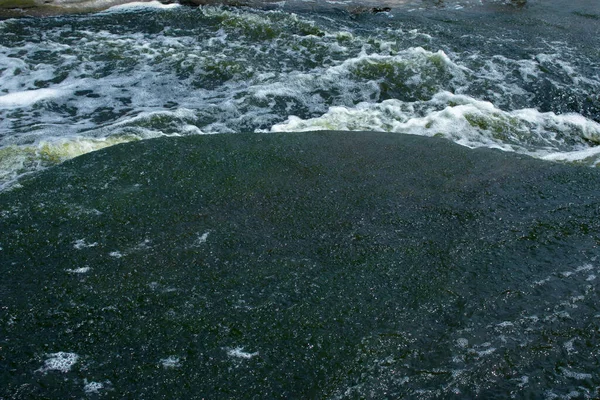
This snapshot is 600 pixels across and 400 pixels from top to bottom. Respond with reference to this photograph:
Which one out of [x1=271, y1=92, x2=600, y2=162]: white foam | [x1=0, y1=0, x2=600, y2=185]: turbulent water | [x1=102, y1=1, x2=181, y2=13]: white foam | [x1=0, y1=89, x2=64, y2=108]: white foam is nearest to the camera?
[x1=271, y1=92, x2=600, y2=162]: white foam

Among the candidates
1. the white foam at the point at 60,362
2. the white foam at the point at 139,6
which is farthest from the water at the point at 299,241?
the white foam at the point at 139,6

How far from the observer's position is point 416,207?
3475 millimetres

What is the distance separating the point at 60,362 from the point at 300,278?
3.89ft

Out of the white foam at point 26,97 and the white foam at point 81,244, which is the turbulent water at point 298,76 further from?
the white foam at point 81,244

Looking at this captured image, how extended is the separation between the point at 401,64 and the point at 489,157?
10.6 ft

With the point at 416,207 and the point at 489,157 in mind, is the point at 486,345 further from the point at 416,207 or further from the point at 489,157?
the point at 489,157

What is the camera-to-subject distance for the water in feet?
7.63

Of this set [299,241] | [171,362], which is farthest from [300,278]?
[171,362]

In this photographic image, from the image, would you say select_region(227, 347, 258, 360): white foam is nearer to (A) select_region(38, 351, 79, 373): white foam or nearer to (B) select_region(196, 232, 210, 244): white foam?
(A) select_region(38, 351, 79, 373): white foam

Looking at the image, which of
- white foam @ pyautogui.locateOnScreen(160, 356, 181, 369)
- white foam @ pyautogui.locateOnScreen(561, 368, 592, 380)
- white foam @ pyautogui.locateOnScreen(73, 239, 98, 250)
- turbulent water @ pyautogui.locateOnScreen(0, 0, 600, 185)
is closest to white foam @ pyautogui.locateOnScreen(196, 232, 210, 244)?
white foam @ pyautogui.locateOnScreen(73, 239, 98, 250)

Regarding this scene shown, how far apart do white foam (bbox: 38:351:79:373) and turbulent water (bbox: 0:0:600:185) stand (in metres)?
2.45

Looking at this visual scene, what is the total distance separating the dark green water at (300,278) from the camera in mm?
2293

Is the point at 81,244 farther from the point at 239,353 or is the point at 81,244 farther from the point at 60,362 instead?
the point at 239,353

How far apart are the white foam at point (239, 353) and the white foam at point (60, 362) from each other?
67cm
